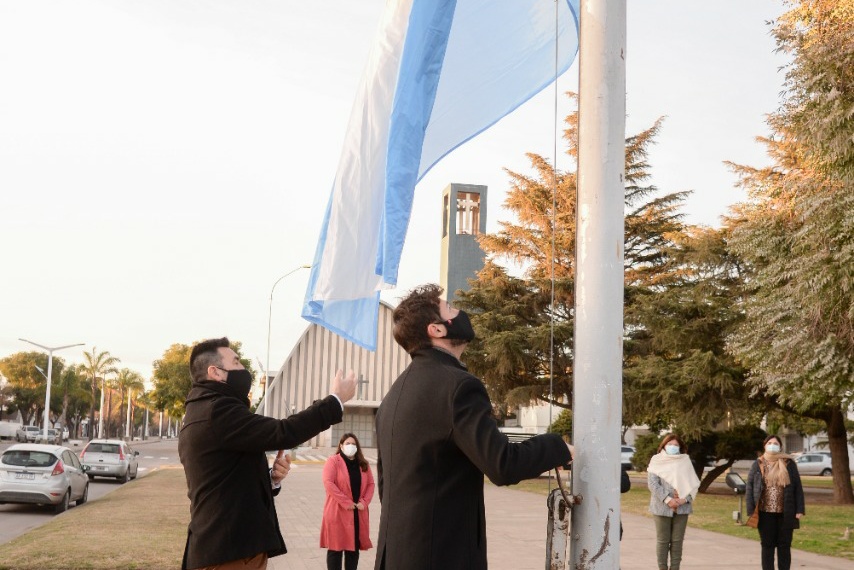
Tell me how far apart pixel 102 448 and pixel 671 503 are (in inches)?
1050

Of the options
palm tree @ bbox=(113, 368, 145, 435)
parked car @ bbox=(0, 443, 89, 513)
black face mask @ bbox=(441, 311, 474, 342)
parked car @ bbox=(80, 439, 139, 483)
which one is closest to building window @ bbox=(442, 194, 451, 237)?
parked car @ bbox=(80, 439, 139, 483)

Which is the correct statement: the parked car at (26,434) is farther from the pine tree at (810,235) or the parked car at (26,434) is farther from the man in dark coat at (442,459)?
the man in dark coat at (442,459)

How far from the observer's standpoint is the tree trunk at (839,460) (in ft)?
91.1

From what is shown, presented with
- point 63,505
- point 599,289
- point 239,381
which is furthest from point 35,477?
point 599,289

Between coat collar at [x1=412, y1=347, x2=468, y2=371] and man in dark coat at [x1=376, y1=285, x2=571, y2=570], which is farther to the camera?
coat collar at [x1=412, y1=347, x2=468, y2=371]

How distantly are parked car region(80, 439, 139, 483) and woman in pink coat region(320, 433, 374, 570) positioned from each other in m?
24.7

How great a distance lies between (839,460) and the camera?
94.1 feet

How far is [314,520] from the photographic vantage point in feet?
61.9

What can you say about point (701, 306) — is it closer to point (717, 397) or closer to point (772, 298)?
point (717, 397)

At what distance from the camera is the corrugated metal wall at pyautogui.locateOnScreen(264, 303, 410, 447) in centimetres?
7112

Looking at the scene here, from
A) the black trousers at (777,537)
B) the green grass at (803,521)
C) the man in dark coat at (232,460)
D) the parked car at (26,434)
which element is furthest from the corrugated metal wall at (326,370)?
the man in dark coat at (232,460)

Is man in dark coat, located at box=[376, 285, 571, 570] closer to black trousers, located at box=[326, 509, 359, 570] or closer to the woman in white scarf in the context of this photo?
black trousers, located at box=[326, 509, 359, 570]

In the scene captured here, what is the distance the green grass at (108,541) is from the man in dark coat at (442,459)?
8925 mm

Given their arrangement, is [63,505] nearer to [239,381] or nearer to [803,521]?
[803,521]
